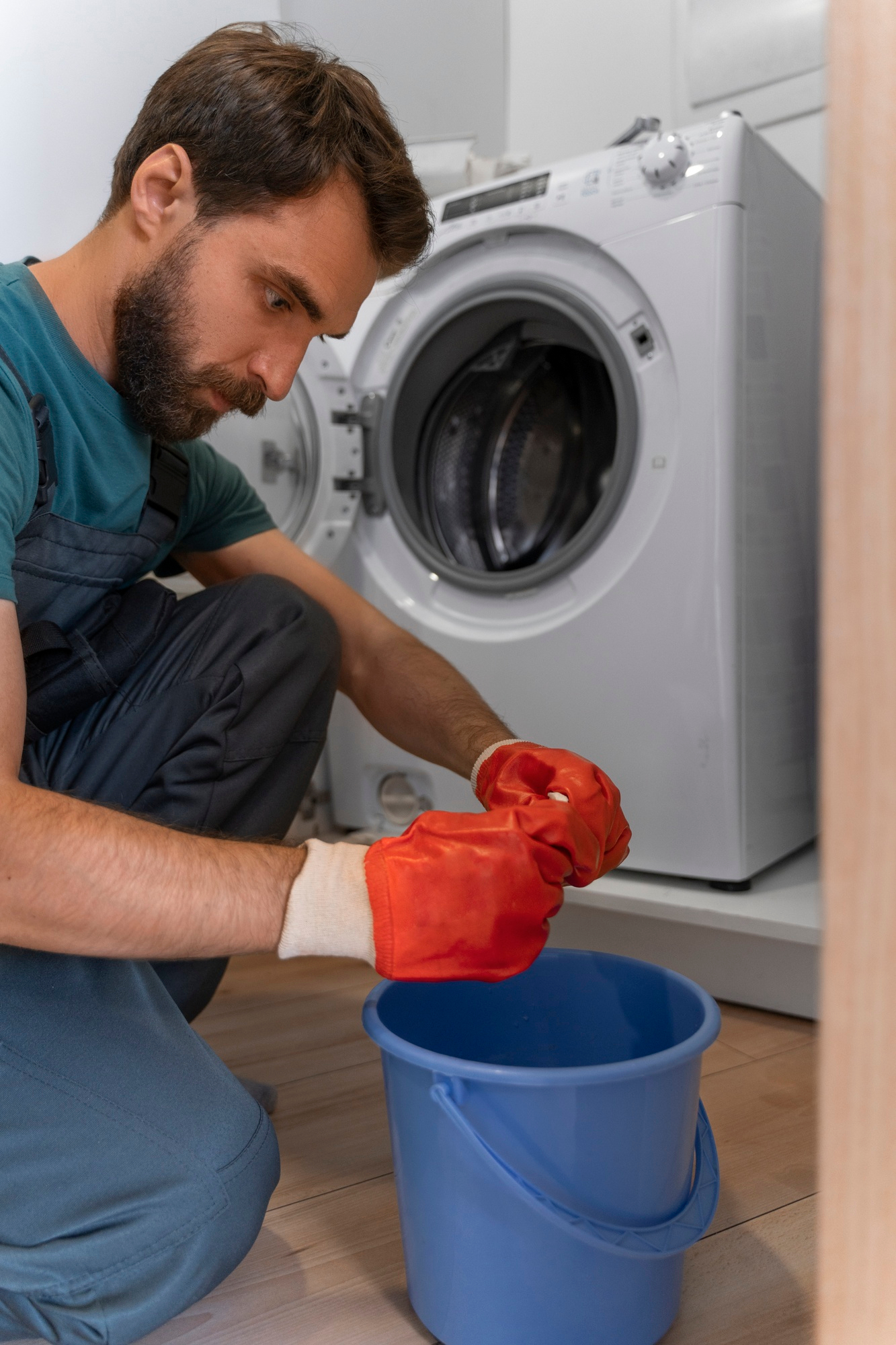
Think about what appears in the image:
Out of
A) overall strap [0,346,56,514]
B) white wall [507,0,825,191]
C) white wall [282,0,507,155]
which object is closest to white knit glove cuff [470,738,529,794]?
overall strap [0,346,56,514]

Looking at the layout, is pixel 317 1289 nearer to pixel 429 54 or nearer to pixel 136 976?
pixel 136 976

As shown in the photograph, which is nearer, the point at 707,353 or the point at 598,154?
the point at 707,353

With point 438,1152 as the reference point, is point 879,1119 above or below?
above

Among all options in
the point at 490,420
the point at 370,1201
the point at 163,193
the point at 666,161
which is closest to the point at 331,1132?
the point at 370,1201

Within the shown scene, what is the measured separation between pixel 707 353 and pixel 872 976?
98cm

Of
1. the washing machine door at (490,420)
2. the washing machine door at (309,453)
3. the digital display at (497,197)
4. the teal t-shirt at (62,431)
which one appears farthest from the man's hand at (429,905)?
the digital display at (497,197)

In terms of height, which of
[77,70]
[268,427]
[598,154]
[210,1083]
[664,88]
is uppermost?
[664,88]

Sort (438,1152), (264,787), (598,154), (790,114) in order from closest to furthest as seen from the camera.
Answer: (438,1152) < (264,787) < (598,154) < (790,114)

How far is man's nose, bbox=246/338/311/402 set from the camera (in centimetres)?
91

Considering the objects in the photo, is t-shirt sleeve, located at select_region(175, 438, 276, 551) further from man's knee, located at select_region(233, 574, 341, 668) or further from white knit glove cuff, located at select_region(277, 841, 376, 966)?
white knit glove cuff, located at select_region(277, 841, 376, 966)

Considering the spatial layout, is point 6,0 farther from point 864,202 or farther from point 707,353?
point 864,202

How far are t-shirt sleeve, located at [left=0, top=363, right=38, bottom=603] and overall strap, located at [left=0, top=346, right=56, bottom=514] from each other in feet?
0.04

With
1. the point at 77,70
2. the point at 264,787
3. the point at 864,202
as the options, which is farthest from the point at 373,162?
the point at 77,70

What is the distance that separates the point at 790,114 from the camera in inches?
71.9
